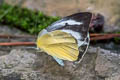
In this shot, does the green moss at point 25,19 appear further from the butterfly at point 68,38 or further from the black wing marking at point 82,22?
the black wing marking at point 82,22

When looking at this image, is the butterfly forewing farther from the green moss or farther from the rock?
the green moss

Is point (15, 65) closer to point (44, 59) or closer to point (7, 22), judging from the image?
point (44, 59)

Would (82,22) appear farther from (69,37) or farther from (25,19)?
(25,19)

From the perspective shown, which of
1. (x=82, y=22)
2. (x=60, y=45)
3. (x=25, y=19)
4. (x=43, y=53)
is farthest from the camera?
(x=25, y=19)

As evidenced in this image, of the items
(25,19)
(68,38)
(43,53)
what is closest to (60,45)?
(68,38)

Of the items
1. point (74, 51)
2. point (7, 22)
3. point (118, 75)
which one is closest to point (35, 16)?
point (7, 22)
